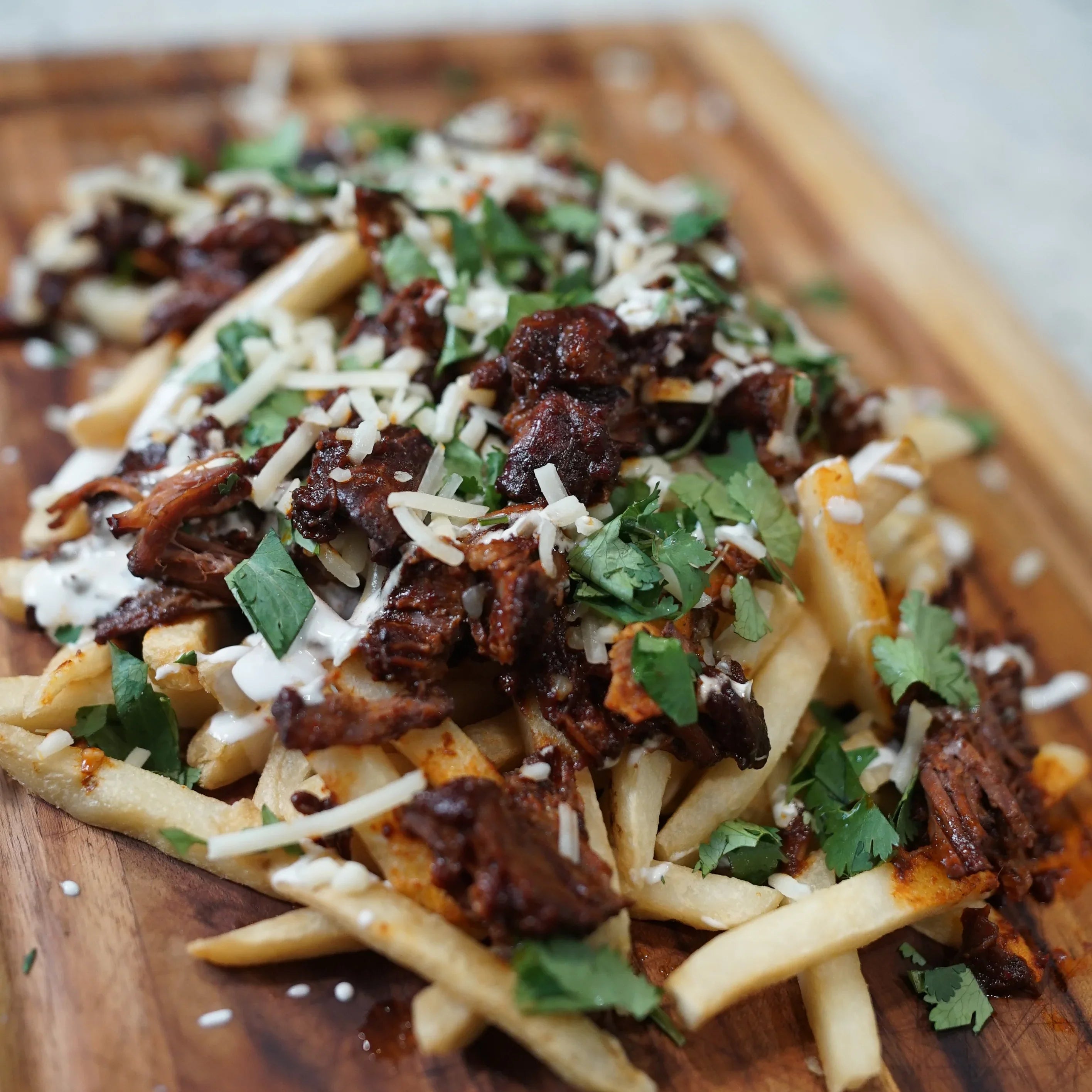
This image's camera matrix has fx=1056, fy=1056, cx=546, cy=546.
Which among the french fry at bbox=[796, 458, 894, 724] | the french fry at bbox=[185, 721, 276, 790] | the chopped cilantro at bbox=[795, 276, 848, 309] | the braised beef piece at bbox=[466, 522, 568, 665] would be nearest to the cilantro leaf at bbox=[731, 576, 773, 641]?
the french fry at bbox=[796, 458, 894, 724]

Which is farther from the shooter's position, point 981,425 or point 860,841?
point 981,425

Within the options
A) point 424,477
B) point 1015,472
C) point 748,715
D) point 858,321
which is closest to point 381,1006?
point 748,715

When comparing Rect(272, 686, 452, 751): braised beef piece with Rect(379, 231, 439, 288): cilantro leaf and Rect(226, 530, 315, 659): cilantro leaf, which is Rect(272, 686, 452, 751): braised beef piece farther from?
Rect(379, 231, 439, 288): cilantro leaf

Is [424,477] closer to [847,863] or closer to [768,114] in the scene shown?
[847,863]

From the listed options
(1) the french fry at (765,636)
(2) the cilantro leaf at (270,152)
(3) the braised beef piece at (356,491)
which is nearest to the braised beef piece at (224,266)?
(2) the cilantro leaf at (270,152)

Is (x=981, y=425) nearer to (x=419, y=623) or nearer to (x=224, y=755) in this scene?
(x=419, y=623)

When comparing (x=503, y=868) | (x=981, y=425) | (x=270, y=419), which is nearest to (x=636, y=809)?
(x=503, y=868)
